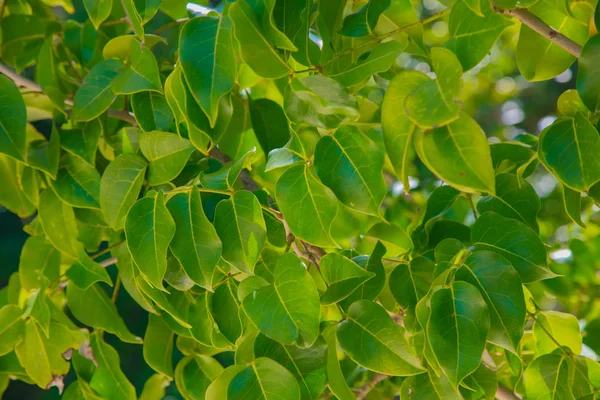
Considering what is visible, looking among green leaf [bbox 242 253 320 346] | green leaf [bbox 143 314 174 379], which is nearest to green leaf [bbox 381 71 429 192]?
green leaf [bbox 242 253 320 346]

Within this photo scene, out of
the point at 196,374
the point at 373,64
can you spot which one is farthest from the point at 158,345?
the point at 373,64

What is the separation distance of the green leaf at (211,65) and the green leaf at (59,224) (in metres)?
0.28

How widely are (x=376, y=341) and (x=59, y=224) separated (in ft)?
1.09

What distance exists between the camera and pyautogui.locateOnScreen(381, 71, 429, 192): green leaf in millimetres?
386

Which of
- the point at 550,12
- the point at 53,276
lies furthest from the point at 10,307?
the point at 550,12

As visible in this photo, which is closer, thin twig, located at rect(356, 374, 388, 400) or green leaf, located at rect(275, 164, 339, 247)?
green leaf, located at rect(275, 164, 339, 247)

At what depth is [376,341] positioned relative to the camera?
1.49 ft

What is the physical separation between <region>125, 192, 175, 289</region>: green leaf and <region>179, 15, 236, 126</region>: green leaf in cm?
8

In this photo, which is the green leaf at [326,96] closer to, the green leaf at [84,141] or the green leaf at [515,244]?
the green leaf at [515,244]

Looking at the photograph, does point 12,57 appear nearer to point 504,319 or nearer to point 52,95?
point 52,95

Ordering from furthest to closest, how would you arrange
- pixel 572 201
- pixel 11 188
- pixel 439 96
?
pixel 11 188 → pixel 572 201 → pixel 439 96

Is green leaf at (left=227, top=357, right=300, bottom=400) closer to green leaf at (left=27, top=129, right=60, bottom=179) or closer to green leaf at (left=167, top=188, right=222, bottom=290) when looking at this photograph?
green leaf at (left=167, top=188, right=222, bottom=290)

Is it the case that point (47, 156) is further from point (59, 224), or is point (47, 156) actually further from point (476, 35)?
point (476, 35)

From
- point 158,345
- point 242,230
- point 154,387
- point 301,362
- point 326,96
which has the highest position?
point 326,96
